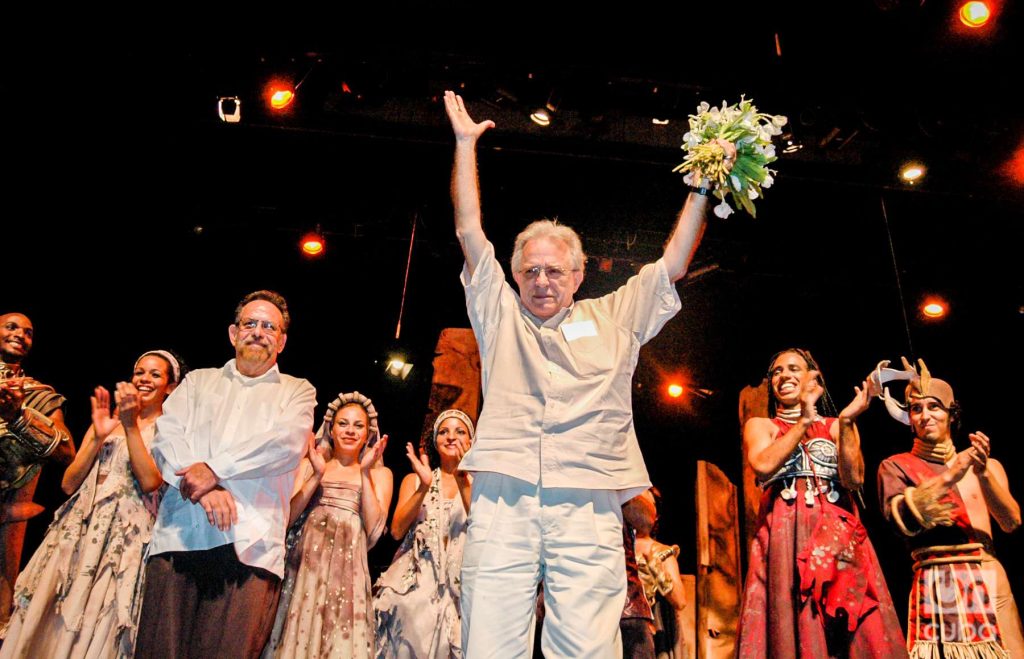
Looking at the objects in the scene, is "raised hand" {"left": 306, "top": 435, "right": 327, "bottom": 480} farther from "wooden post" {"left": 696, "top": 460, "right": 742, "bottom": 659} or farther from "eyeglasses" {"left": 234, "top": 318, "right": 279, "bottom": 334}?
"wooden post" {"left": 696, "top": 460, "right": 742, "bottom": 659}

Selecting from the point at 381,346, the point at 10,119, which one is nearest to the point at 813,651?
the point at 381,346

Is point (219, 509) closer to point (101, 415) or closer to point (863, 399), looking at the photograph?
point (101, 415)

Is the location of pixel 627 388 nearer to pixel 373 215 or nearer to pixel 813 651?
pixel 813 651

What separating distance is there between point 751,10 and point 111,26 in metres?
4.45

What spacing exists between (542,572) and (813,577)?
5.68ft

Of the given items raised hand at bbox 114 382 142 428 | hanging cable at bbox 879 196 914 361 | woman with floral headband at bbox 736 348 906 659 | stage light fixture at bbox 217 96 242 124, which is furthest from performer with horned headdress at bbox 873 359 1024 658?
stage light fixture at bbox 217 96 242 124

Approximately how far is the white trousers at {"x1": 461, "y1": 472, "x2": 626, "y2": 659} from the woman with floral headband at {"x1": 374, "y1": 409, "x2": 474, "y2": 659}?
189 centimetres

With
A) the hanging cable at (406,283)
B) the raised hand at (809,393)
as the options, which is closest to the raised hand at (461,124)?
the raised hand at (809,393)

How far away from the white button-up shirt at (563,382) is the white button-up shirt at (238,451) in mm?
1075

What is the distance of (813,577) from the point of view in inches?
140

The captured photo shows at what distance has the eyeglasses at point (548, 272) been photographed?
2.89 metres

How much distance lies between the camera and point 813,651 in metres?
3.44

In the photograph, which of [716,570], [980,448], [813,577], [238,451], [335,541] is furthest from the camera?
[716,570]

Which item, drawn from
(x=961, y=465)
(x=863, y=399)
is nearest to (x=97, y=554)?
(x=863, y=399)
